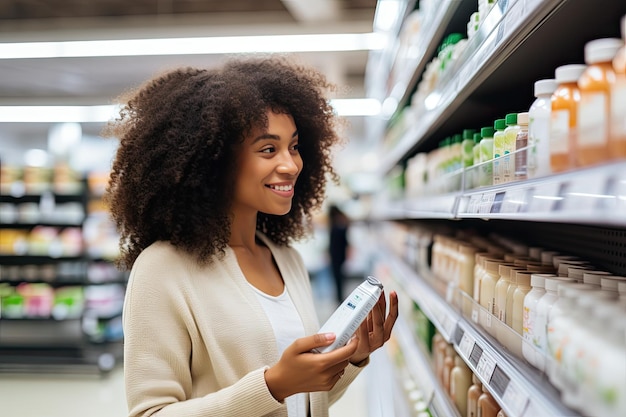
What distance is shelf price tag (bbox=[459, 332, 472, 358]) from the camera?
4.92 ft

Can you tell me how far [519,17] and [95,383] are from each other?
16.7 feet

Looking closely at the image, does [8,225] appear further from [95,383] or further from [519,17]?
[519,17]

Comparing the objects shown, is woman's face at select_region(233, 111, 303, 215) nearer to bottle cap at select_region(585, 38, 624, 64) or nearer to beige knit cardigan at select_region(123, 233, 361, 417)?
beige knit cardigan at select_region(123, 233, 361, 417)

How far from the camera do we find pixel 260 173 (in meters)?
1.59

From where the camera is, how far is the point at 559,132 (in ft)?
3.13

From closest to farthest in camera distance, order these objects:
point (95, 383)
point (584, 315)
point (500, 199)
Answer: point (584, 315) → point (500, 199) → point (95, 383)

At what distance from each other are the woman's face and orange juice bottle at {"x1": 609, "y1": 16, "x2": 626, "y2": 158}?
37.2 inches

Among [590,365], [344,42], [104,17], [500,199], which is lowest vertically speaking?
[590,365]

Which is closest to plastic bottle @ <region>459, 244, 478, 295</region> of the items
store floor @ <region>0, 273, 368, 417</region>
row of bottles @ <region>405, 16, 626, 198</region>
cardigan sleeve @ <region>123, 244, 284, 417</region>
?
row of bottles @ <region>405, 16, 626, 198</region>

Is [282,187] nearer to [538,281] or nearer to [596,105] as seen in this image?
[538,281]

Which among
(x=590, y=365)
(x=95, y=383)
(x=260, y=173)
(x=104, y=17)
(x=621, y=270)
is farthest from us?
(x=104, y=17)

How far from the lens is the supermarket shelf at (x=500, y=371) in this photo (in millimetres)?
980

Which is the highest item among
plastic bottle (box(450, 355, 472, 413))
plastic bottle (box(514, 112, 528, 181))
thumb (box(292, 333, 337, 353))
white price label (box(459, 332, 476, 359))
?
plastic bottle (box(514, 112, 528, 181))

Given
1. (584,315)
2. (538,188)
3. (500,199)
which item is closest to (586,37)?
(500,199)
